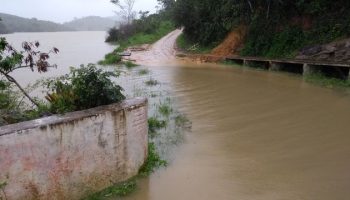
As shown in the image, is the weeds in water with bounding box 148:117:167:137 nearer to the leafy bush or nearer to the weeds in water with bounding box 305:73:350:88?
the leafy bush

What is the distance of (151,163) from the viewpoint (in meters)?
6.79

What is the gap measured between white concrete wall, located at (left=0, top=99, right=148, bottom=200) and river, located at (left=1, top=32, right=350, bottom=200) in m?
0.60

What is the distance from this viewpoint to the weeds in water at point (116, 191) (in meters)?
5.69

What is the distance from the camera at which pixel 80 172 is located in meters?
5.54

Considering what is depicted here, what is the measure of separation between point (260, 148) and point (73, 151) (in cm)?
387

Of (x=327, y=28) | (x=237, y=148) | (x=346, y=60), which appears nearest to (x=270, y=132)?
(x=237, y=148)

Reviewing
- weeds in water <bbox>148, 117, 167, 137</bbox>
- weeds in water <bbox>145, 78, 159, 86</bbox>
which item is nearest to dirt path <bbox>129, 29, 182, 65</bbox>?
weeds in water <bbox>145, 78, 159, 86</bbox>

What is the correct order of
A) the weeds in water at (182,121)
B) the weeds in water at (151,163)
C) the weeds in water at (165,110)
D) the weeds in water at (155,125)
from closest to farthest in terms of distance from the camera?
the weeds in water at (151,163), the weeds in water at (155,125), the weeds in water at (182,121), the weeds in water at (165,110)

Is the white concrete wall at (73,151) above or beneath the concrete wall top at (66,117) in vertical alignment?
beneath

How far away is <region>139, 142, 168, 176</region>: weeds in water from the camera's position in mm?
6526

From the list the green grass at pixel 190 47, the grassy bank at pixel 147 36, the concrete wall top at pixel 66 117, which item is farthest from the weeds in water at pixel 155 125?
the grassy bank at pixel 147 36

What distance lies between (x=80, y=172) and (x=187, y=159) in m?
2.31

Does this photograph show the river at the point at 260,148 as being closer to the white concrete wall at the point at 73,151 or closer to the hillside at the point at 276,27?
the white concrete wall at the point at 73,151

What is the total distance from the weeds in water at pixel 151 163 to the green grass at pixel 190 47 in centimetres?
2118
